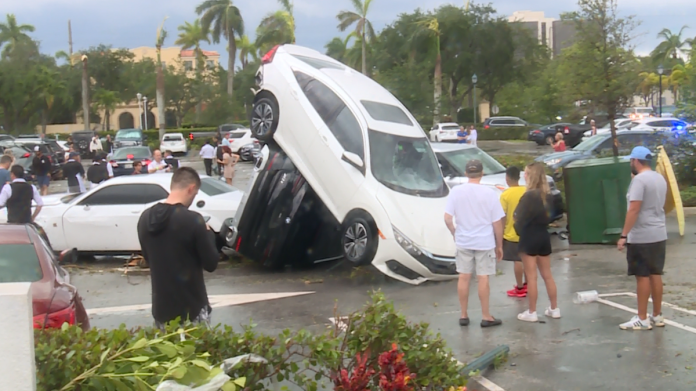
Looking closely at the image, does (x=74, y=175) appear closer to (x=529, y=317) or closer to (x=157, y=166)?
(x=157, y=166)

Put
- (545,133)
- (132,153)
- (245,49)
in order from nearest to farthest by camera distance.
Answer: (132,153) → (545,133) → (245,49)

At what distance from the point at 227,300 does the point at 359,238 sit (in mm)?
1901

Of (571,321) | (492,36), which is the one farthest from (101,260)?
(492,36)

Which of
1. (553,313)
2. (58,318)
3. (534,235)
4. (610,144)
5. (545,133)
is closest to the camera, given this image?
(58,318)

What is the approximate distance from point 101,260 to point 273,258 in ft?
11.9

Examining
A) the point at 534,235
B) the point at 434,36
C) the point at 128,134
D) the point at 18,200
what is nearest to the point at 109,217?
the point at 18,200

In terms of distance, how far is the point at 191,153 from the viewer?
147ft

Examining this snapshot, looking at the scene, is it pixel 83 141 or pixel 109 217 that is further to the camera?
pixel 83 141

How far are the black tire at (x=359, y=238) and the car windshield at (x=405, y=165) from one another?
0.63 m

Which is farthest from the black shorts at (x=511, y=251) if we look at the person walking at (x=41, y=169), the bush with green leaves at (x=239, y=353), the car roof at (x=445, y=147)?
the person walking at (x=41, y=169)

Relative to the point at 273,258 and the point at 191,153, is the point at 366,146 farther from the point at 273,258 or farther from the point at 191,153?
the point at 191,153

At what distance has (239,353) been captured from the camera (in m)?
4.17

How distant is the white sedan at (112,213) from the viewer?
39.2ft

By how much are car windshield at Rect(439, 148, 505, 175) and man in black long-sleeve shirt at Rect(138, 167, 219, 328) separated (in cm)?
1013
